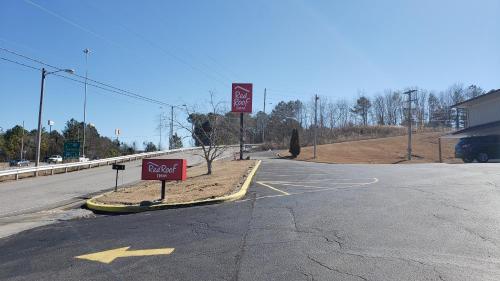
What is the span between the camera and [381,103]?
124 m

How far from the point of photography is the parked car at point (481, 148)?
31625mm

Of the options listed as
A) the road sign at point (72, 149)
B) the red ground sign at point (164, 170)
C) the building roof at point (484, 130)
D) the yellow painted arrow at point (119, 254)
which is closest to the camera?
the yellow painted arrow at point (119, 254)

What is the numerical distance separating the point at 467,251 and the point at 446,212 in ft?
10.0

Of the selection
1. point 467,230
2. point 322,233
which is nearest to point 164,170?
point 322,233

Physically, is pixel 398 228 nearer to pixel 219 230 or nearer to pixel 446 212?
pixel 446 212

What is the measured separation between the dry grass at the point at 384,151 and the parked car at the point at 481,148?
67.4 ft

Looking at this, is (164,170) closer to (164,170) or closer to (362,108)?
(164,170)

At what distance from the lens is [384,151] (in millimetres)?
66500

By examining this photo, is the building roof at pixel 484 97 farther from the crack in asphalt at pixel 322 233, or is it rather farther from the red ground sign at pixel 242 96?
the crack in asphalt at pixel 322 233

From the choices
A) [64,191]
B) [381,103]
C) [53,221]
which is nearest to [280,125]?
[381,103]

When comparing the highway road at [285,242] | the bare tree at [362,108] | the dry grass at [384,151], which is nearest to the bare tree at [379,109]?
the bare tree at [362,108]

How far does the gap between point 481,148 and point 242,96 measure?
2058 cm

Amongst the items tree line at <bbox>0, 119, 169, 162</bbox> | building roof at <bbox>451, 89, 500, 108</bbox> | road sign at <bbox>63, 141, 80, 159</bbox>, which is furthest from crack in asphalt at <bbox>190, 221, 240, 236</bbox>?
tree line at <bbox>0, 119, 169, 162</bbox>

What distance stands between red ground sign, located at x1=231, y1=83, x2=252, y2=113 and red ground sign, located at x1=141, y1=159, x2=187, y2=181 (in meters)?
28.9
